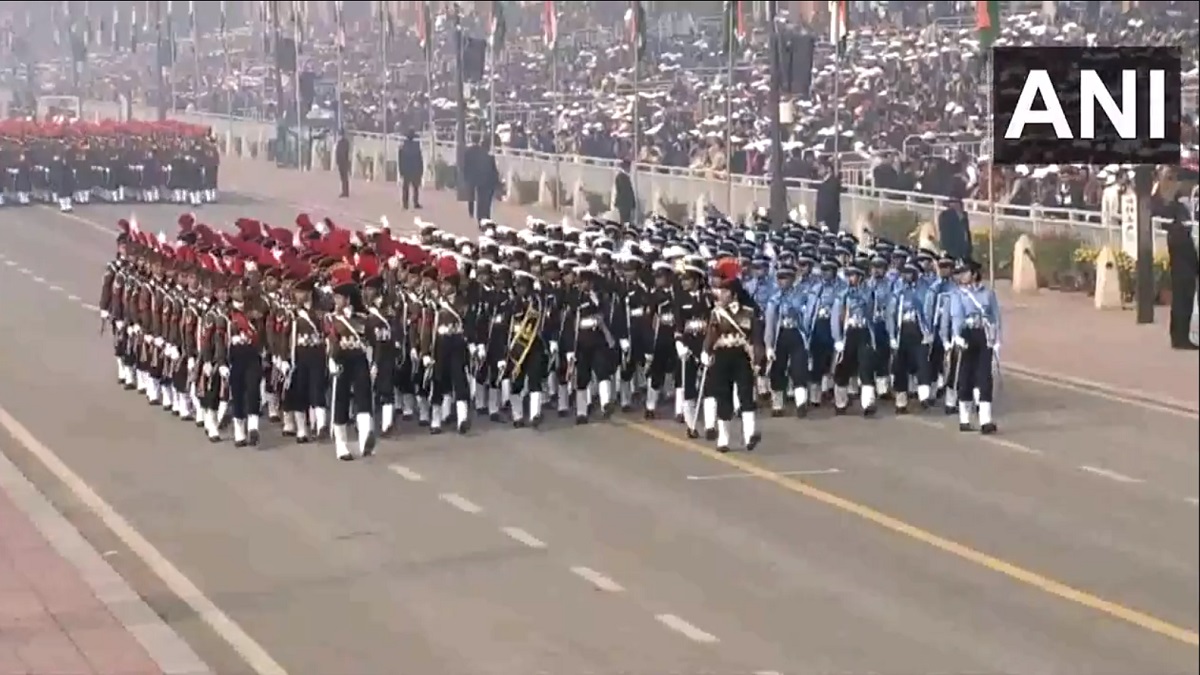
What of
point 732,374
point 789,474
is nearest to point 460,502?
point 789,474

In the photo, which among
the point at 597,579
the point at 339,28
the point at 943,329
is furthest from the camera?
the point at 339,28

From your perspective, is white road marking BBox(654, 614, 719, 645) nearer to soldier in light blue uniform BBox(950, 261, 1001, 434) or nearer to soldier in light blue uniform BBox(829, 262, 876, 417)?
soldier in light blue uniform BBox(950, 261, 1001, 434)

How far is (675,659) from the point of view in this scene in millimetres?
13312

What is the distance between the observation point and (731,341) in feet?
69.7

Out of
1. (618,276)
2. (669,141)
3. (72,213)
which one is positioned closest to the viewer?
(618,276)

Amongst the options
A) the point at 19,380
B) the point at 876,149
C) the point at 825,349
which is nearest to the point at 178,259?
the point at 19,380

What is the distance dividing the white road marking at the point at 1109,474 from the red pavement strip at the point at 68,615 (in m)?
7.54

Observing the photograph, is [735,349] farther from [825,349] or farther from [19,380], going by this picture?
[19,380]

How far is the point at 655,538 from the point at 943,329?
6633 mm

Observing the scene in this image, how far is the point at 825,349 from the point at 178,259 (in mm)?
6137

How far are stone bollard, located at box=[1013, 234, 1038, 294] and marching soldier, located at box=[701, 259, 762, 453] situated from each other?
12891 millimetres

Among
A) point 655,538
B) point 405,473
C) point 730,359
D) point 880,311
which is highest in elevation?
point 880,311

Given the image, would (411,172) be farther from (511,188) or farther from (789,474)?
(789,474)

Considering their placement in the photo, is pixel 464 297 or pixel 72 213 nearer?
pixel 464 297
